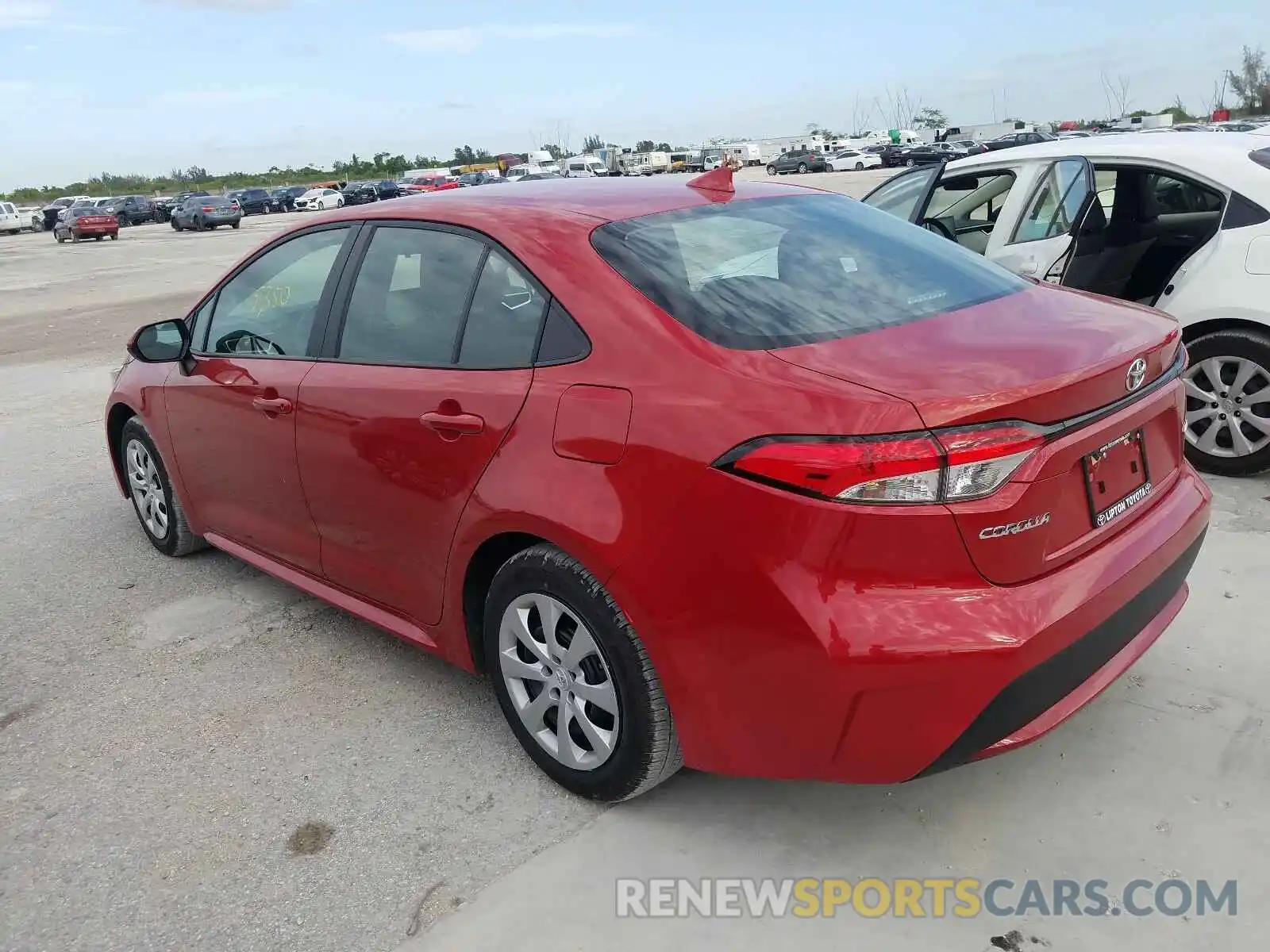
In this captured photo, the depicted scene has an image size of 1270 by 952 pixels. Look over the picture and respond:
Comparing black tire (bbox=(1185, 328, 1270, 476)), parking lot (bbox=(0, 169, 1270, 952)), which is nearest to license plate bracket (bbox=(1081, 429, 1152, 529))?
parking lot (bbox=(0, 169, 1270, 952))

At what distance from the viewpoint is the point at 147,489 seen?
4.91 m

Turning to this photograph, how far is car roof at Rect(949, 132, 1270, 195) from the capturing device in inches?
193

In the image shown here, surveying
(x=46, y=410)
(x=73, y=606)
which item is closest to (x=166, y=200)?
(x=46, y=410)

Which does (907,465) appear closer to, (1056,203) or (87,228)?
(1056,203)

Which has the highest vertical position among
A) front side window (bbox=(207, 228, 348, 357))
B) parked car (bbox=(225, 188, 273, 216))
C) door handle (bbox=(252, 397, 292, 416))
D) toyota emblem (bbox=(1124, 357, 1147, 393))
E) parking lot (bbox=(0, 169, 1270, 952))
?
parked car (bbox=(225, 188, 273, 216))

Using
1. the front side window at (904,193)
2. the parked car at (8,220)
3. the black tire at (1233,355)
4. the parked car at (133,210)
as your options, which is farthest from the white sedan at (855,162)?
the black tire at (1233,355)

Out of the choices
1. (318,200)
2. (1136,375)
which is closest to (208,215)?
(318,200)

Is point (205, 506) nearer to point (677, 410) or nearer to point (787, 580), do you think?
point (677, 410)

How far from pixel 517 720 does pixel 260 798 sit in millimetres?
784

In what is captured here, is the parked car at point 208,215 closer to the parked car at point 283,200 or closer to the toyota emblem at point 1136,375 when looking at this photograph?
the parked car at point 283,200

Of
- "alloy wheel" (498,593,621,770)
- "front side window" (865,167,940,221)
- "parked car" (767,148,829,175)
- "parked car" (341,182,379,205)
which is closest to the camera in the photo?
"alloy wheel" (498,593,621,770)

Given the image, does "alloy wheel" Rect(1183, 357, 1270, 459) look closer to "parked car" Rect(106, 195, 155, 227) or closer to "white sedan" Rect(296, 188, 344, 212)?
"white sedan" Rect(296, 188, 344, 212)

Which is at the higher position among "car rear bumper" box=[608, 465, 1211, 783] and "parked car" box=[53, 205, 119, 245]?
"parked car" box=[53, 205, 119, 245]

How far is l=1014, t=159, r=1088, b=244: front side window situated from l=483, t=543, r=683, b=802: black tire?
4.10 m
